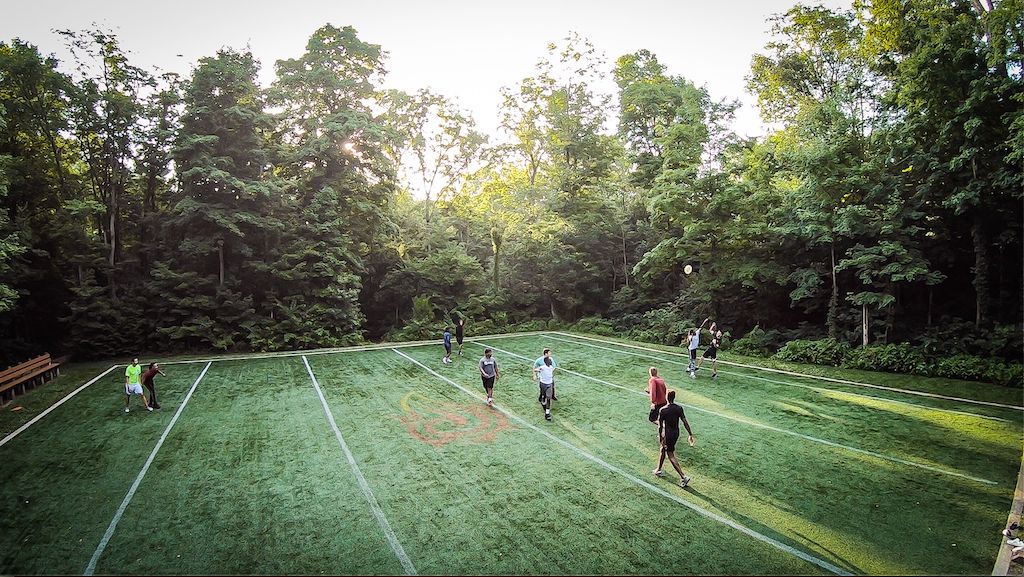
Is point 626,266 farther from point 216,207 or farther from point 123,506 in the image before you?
point 123,506

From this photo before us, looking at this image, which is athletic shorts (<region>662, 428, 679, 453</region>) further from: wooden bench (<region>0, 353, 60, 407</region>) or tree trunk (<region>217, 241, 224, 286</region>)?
tree trunk (<region>217, 241, 224, 286</region>)

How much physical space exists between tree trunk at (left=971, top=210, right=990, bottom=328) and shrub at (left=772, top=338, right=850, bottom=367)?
3786 millimetres

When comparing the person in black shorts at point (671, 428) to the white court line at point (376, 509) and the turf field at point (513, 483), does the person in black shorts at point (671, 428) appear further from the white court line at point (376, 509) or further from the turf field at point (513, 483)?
the white court line at point (376, 509)

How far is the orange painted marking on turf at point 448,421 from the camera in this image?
10.4m

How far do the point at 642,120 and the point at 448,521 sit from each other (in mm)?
27855

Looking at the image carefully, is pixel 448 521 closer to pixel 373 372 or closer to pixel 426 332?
pixel 373 372

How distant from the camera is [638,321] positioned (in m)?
26.7

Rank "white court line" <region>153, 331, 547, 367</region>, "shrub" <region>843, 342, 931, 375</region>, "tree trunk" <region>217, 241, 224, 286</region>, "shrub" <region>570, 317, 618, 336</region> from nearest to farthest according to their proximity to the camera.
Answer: "shrub" <region>843, 342, 931, 375</region> < "white court line" <region>153, 331, 547, 367</region> < "tree trunk" <region>217, 241, 224, 286</region> < "shrub" <region>570, 317, 618, 336</region>

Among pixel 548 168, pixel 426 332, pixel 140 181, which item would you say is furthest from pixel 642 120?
pixel 140 181

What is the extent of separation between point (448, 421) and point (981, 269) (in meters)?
17.8

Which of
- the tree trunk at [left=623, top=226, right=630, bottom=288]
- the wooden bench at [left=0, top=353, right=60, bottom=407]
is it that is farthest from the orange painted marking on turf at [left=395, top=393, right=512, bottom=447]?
the tree trunk at [left=623, top=226, right=630, bottom=288]

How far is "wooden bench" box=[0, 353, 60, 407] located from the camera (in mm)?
13609

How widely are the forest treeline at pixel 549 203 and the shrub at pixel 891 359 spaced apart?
0.89 m

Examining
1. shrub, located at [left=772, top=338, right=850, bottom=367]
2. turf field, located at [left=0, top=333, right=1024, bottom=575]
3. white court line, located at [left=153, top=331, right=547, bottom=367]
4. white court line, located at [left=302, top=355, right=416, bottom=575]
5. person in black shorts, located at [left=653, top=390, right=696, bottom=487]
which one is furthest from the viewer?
white court line, located at [left=153, top=331, right=547, bottom=367]
